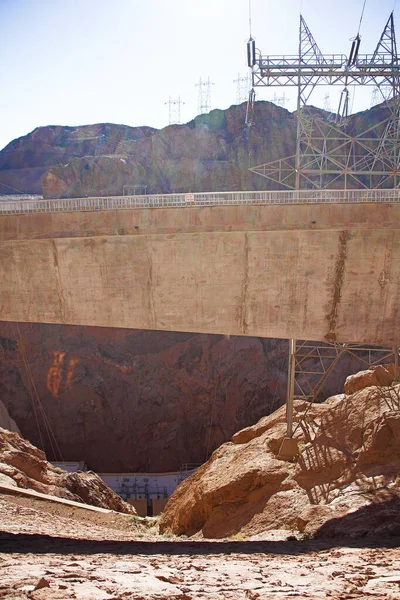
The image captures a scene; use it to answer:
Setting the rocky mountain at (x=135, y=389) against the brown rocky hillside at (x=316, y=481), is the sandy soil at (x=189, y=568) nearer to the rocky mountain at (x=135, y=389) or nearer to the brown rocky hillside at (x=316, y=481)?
the brown rocky hillside at (x=316, y=481)

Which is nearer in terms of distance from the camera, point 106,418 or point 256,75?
point 256,75

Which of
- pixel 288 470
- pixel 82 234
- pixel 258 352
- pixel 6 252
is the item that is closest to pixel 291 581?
pixel 288 470

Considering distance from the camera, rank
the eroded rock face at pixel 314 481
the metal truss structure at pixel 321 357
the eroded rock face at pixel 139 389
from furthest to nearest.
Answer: the eroded rock face at pixel 139 389
the metal truss structure at pixel 321 357
the eroded rock face at pixel 314 481

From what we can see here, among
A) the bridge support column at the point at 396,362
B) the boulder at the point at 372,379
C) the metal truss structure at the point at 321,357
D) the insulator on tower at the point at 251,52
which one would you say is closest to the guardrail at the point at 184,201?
the metal truss structure at the point at 321,357

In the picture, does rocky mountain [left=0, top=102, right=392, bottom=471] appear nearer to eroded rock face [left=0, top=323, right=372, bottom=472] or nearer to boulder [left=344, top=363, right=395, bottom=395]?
eroded rock face [left=0, top=323, right=372, bottom=472]

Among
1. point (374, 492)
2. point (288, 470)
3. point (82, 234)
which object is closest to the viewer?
point (374, 492)

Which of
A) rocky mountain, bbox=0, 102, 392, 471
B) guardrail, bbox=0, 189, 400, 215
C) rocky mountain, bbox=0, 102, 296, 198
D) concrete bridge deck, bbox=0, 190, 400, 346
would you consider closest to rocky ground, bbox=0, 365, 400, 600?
concrete bridge deck, bbox=0, 190, 400, 346

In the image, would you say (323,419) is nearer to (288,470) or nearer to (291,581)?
(288,470)
